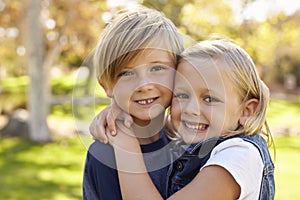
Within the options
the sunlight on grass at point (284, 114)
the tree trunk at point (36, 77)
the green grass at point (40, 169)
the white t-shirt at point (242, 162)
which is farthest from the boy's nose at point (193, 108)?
the sunlight on grass at point (284, 114)

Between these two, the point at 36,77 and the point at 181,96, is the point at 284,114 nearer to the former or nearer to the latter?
the point at 36,77

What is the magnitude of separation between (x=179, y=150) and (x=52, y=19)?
886cm

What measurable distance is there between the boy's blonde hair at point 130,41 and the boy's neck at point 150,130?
0.45ft

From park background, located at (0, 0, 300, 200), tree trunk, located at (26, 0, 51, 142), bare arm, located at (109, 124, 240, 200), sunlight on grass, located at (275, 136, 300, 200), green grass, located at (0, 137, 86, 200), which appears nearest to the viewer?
bare arm, located at (109, 124, 240, 200)

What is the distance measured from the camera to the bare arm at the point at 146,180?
111 cm

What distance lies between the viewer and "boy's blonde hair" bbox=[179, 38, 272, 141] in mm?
1202

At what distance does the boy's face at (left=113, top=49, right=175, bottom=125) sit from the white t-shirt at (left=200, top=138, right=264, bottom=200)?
0.21m

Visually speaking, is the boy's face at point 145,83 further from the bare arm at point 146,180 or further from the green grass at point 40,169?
the green grass at point 40,169

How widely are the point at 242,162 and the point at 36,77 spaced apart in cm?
768

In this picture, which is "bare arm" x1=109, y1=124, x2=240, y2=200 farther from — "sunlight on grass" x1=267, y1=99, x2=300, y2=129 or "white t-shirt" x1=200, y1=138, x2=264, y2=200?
"sunlight on grass" x1=267, y1=99, x2=300, y2=129

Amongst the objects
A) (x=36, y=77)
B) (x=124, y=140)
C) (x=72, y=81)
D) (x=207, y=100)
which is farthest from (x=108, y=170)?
(x=36, y=77)

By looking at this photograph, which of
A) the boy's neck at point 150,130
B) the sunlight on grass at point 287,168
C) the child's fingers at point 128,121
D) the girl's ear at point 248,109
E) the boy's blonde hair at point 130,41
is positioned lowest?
the sunlight on grass at point 287,168

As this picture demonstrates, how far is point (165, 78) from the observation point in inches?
49.6

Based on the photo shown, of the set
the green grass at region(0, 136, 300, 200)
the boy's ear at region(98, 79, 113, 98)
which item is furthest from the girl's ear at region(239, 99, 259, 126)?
the green grass at region(0, 136, 300, 200)
